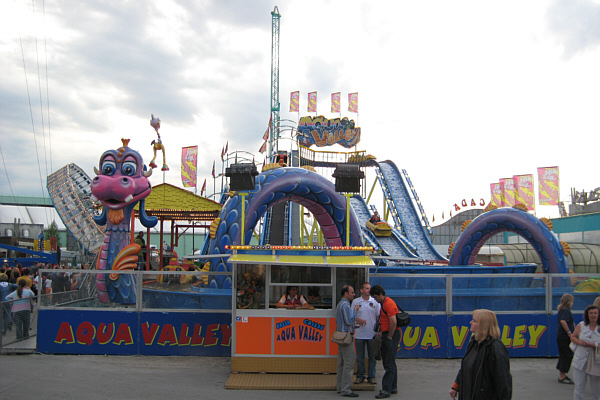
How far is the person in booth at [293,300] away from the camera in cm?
834

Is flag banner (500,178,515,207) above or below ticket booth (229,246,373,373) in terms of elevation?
above

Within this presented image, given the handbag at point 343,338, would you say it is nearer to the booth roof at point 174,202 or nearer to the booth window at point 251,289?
the booth window at point 251,289

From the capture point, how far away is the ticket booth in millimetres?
8203

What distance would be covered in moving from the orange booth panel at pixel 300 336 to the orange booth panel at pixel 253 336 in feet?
0.47

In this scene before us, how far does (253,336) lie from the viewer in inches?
324

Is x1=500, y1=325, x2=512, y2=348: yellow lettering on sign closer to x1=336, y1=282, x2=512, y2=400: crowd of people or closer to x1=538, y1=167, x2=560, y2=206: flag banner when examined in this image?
x1=336, y1=282, x2=512, y2=400: crowd of people

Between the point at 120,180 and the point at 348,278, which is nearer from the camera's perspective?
the point at 348,278

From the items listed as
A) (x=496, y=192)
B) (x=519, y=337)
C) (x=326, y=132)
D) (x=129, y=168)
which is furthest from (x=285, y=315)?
(x=496, y=192)

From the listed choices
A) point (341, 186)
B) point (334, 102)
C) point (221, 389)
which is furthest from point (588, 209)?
point (221, 389)

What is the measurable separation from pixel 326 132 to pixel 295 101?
6665mm

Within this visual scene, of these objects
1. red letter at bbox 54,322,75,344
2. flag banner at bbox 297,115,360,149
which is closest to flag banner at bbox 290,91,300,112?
flag banner at bbox 297,115,360,149

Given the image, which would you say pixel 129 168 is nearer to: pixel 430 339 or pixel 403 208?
pixel 430 339

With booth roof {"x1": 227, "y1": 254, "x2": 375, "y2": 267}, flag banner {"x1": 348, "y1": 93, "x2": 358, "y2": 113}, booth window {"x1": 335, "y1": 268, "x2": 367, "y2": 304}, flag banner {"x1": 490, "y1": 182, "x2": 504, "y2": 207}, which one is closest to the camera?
booth roof {"x1": 227, "y1": 254, "x2": 375, "y2": 267}

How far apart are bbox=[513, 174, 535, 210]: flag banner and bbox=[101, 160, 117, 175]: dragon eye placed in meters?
34.4
